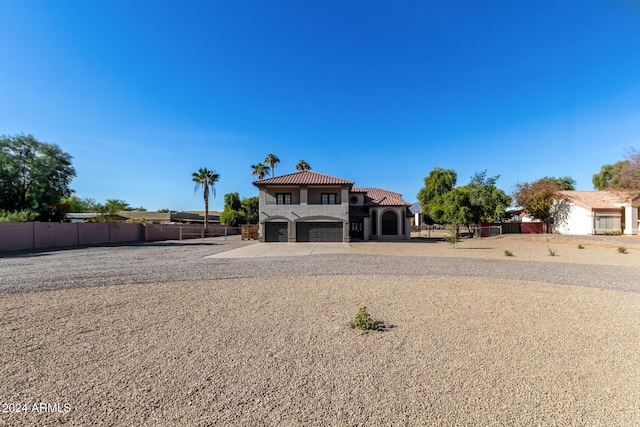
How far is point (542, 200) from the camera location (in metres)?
38.6

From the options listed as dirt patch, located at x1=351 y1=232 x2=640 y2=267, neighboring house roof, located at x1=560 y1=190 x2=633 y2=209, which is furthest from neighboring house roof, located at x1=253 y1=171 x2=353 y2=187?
neighboring house roof, located at x1=560 y1=190 x2=633 y2=209

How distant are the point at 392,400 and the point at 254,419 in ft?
4.70

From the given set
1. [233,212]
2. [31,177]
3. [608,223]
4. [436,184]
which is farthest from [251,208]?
[608,223]

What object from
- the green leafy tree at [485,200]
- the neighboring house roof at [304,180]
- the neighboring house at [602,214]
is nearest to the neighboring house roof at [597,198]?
the neighboring house at [602,214]

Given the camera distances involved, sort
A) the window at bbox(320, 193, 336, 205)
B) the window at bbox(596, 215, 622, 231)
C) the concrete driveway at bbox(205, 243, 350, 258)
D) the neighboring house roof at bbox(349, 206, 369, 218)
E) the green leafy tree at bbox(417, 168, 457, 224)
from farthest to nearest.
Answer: the green leafy tree at bbox(417, 168, 457, 224)
the window at bbox(596, 215, 622, 231)
the neighboring house roof at bbox(349, 206, 369, 218)
the window at bbox(320, 193, 336, 205)
the concrete driveway at bbox(205, 243, 350, 258)

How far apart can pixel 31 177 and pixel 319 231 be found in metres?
26.3

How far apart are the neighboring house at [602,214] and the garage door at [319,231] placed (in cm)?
3180

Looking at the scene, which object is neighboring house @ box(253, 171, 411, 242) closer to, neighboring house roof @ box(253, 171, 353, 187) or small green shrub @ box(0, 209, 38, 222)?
neighboring house roof @ box(253, 171, 353, 187)

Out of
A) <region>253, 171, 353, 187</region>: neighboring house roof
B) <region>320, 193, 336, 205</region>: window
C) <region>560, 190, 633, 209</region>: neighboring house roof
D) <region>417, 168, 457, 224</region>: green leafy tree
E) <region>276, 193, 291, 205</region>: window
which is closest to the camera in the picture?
<region>253, 171, 353, 187</region>: neighboring house roof

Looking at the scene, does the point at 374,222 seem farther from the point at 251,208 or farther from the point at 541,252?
the point at 251,208

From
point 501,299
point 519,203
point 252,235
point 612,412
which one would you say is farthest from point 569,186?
point 612,412

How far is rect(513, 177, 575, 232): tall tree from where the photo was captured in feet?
126

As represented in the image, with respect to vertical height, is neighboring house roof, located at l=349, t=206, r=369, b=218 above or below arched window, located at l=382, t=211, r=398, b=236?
above

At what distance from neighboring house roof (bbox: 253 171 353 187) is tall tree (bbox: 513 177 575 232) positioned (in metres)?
28.8
